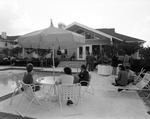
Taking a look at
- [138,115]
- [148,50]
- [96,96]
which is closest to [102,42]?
[148,50]

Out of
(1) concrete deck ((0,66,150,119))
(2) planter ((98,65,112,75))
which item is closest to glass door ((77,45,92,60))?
(2) planter ((98,65,112,75))

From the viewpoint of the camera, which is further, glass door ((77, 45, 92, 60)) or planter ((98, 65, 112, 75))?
glass door ((77, 45, 92, 60))

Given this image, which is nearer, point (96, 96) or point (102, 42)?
point (96, 96)

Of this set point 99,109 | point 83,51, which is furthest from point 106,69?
point 83,51

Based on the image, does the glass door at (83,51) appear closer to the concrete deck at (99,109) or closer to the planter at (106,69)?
the planter at (106,69)

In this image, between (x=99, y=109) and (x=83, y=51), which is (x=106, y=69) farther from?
(x=83, y=51)

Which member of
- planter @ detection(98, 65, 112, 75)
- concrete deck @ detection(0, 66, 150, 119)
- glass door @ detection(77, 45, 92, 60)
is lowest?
concrete deck @ detection(0, 66, 150, 119)

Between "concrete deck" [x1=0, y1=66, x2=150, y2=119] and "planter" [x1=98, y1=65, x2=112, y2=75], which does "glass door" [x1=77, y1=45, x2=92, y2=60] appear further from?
"concrete deck" [x1=0, y1=66, x2=150, y2=119]

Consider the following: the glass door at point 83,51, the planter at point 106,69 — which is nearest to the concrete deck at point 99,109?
the planter at point 106,69

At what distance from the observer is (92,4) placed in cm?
1043

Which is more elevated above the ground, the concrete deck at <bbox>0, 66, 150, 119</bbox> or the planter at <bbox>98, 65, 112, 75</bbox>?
the planter at <bbox>98, 65, 112, 75</bbox>

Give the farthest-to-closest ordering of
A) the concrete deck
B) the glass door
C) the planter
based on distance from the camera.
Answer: the glass door, the planter, the concrete deck

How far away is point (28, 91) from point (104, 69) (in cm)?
651

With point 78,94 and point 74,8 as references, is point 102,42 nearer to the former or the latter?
point 74,8
